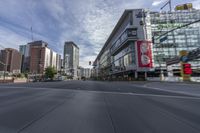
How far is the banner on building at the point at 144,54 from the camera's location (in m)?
50.3

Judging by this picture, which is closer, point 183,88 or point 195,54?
Result: point 183,88

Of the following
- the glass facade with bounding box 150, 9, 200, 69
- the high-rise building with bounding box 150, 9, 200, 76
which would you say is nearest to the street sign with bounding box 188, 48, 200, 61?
the high-rise building with bounding box 150, 9, 200, 76

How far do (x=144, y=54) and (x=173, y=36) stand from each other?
2071 centimetres

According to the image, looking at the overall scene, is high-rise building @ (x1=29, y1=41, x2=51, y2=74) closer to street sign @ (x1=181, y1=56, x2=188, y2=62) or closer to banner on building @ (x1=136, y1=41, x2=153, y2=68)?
banner on building @ (x1=136, y1=41, x2=153, y2=68)

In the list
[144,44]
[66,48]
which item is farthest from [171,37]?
[66,48]

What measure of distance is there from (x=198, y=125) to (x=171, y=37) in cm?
6558

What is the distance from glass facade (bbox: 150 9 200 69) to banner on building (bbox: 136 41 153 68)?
4.99m

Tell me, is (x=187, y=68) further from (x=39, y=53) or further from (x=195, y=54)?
(x=39, y=53)

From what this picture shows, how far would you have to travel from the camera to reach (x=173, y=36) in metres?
59.1

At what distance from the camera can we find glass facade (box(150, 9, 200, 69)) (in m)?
56.6

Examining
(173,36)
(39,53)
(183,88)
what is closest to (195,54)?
(183,88)

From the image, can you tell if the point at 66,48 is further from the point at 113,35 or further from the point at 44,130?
the point at 44,130

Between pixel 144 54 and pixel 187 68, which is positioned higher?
pixel 144 54

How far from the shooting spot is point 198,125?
377 centimetres
